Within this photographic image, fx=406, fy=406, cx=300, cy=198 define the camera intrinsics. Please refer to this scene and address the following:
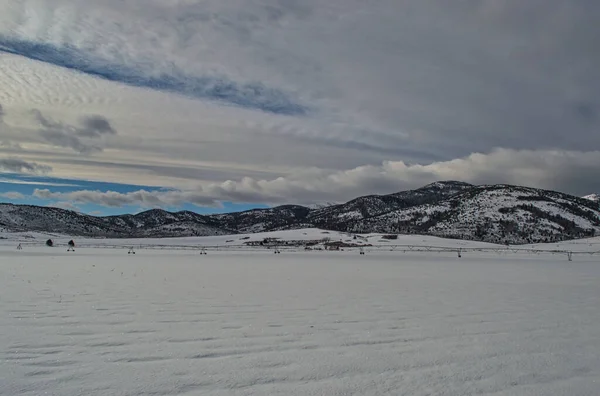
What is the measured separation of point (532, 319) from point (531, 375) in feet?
17.1

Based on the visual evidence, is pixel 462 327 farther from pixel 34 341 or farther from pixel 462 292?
pixel 34 341

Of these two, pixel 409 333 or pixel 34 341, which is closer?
pixel 34 341

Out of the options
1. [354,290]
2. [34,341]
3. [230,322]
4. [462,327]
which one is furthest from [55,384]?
[354,290]

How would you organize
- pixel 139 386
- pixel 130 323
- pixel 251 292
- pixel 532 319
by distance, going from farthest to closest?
pixel 251 292 → pixel 532 319 → pixel 130 323 → pixel 139 386

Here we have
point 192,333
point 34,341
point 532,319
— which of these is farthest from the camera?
point 532,319

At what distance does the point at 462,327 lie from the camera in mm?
9367

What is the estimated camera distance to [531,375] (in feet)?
19.8

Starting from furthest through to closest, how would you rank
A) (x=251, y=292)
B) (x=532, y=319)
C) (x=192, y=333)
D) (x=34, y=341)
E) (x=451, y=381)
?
(x=251, y=292) < (x=532, y=319) < (x=192, y=333) < (x=34, y=341) < (x=451, y=381)

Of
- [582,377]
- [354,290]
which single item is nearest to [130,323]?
[582,377]

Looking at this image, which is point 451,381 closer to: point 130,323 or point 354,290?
point 130,323

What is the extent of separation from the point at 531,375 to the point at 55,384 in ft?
21.8

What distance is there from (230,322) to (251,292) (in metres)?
5.66

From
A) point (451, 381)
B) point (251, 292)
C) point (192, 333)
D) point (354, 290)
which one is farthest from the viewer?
point (354, 290)

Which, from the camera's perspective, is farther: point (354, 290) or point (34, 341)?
point (354, 290)
